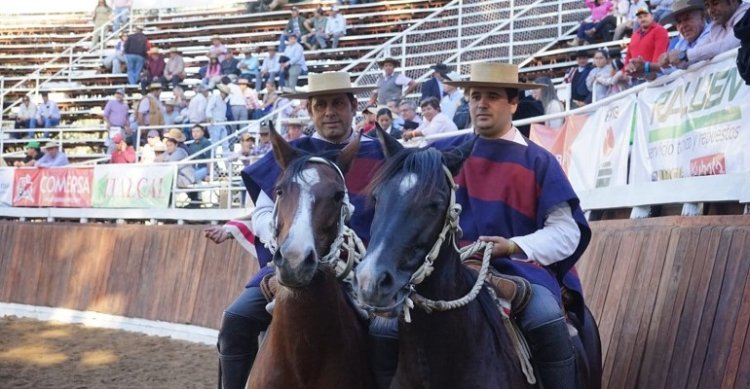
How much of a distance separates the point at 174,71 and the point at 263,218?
2246cm

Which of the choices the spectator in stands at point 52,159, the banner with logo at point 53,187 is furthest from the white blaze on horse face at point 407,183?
the spectator in stands at point 52,159

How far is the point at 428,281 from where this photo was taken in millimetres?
4281

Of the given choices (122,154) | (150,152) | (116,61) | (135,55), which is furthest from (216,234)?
(116,61)

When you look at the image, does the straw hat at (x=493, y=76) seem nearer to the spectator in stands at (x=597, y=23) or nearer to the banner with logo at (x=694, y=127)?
the banner with logo at (x=694, y=127)

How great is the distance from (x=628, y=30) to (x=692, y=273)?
11159 mm

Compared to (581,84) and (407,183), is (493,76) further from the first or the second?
(581,84)

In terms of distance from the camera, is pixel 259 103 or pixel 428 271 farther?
pixel 259 103

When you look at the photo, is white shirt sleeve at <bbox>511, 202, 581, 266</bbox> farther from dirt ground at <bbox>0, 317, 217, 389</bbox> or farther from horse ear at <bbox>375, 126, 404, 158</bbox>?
dirt ground at <bbox>0, 317, 217, 389</bbox>

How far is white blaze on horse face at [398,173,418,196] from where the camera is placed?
4.15 m

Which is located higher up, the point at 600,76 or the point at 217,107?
the point at 600,76

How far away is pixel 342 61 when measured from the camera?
25875mm

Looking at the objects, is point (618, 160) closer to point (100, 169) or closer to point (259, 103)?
point (100, 169)

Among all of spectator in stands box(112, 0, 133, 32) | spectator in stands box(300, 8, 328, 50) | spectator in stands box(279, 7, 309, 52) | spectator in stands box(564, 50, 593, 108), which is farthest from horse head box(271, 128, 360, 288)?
spectator in stands box(112, 0, 133, 32)

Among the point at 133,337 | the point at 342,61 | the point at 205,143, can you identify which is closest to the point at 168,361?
the point at 133,337
